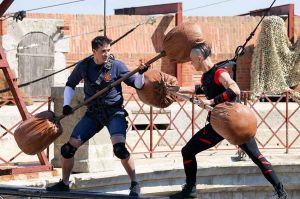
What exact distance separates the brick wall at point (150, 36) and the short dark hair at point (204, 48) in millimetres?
12690

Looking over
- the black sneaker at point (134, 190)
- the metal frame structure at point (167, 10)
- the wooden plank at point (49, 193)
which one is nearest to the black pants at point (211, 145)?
the black sneaker at point (134, 190)

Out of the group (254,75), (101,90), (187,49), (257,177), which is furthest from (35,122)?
(254,75)

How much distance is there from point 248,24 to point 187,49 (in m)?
15.5

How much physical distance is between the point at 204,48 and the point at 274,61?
14.2 meters

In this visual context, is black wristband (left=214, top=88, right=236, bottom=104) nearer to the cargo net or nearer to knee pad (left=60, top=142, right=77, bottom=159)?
knee pad (left=60, top=142, right=77, bottom=159)

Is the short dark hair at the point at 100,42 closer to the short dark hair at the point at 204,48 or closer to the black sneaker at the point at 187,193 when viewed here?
the short dark hair at the point at 204,48

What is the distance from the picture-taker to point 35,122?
923cm

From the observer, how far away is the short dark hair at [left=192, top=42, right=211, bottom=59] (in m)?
9.02

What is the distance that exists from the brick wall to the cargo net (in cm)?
57

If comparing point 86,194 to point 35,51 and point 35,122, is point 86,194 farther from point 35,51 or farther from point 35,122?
point 35,51

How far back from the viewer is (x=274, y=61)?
2298 cm

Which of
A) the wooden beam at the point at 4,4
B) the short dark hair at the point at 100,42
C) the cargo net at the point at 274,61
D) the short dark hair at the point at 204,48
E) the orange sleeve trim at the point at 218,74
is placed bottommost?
the cargo net at the point at 274,61

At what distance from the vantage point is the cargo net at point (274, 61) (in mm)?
22984

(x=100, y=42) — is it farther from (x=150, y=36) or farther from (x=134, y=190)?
(x=150, y=36)
